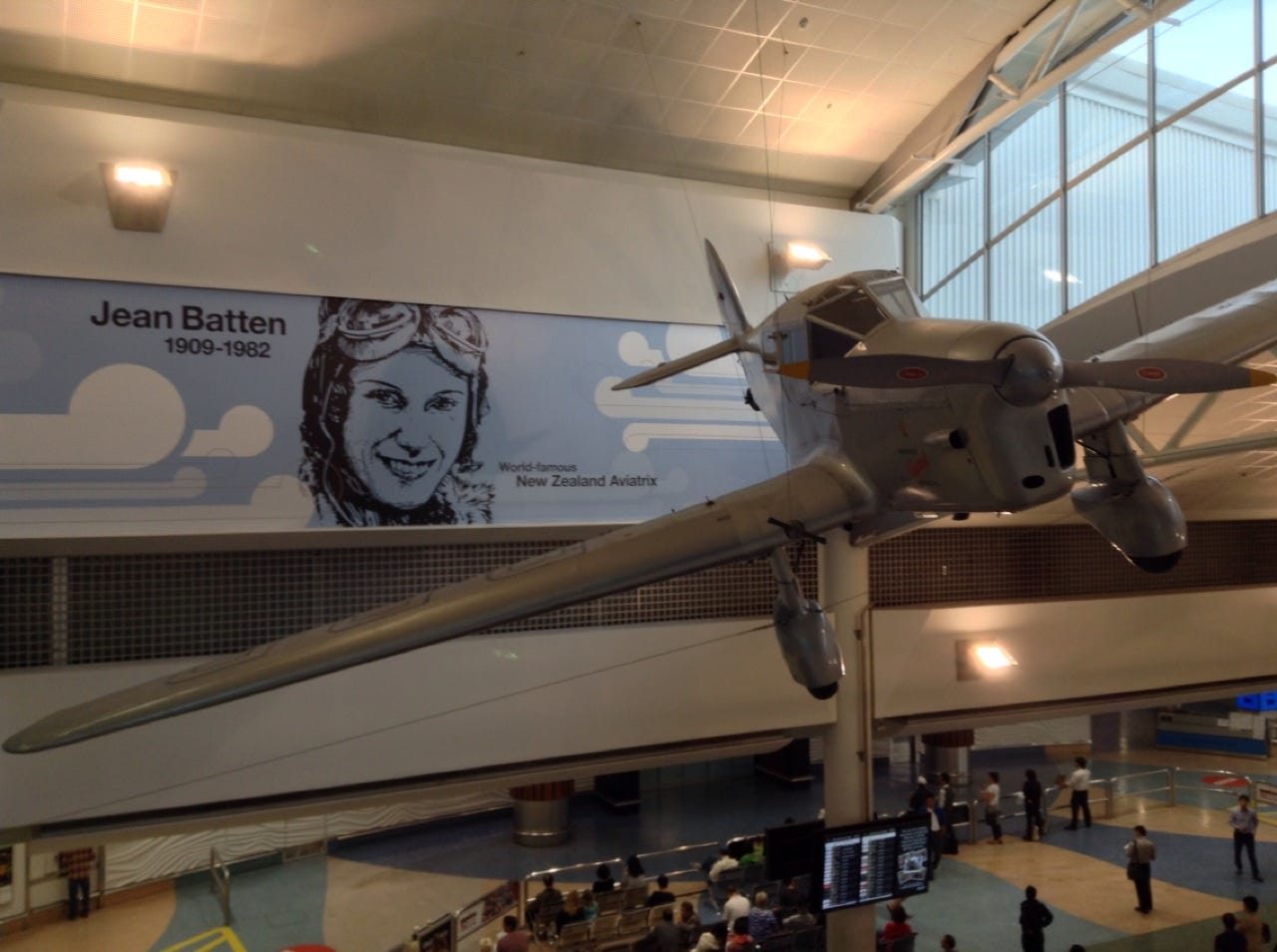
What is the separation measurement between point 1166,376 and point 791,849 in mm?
5607

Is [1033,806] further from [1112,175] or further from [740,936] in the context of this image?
[1112,175]

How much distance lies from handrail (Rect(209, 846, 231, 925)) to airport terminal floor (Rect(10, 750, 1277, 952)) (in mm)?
117

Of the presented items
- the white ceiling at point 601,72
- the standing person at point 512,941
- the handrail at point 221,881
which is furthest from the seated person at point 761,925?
the handrail at point 221,881

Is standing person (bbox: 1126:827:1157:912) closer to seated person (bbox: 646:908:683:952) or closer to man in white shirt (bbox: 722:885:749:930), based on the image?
man in white shirt (bbox: 722:885:749:930)

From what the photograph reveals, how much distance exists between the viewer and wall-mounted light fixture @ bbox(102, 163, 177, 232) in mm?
7918

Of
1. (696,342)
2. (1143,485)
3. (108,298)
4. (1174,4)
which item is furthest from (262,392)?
(1174,4)

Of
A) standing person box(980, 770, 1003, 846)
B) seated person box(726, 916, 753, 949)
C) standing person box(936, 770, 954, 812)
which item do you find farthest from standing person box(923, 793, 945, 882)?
seated person box(726, 916, 753, 949)

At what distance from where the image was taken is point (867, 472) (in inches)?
255

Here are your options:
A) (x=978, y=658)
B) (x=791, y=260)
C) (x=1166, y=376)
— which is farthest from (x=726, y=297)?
(x=978, y=658)

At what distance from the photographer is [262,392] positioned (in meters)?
8.54

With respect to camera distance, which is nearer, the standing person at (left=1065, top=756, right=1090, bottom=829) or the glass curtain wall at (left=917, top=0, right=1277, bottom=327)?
the glass curtain wall at (left=917, top=0, right=1277, bottom=327)

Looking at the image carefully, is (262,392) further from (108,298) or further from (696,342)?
(696,342)

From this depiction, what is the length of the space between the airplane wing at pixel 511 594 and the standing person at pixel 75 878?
7.52 m

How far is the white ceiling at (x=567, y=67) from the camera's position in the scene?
9188mm
